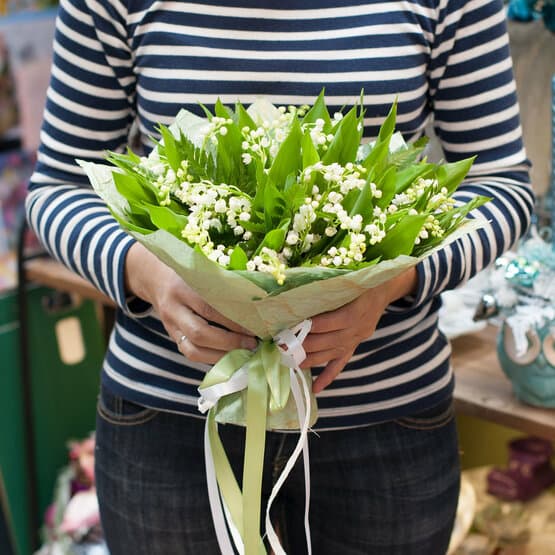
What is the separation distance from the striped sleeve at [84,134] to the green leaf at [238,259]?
0.91 feet

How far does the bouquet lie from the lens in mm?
820

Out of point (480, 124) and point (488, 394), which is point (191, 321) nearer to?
point (480, 124)

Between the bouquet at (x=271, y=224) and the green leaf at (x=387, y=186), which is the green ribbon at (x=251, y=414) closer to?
the bouquet at (x=271, y=224)

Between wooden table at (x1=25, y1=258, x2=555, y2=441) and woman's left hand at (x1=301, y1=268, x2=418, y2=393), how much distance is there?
0.47m

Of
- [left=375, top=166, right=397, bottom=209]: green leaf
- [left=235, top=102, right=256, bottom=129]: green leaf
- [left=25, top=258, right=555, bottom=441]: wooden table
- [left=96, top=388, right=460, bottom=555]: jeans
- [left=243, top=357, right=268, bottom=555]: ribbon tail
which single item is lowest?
[left=25, top=258, right=555, bottom=441]: wooden table

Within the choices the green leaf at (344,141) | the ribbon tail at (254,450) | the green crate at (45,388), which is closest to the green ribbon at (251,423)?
the ribbon tail at (254,450)

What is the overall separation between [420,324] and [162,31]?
0.49 metres

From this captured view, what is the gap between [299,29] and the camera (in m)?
1.08

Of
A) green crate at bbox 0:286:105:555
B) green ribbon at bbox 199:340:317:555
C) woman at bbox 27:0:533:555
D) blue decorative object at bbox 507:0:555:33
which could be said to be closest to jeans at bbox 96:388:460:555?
woman at bbox 27:0:533:555

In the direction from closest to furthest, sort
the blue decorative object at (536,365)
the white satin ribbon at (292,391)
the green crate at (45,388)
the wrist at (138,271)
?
the white satin ribbon at (292,391) < the wrist at (138,271) < the blue decorative object at (536,365) < the green crate at (45,388)

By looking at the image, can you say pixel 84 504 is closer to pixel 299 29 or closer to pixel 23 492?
pixel 23 492

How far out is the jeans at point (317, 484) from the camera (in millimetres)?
1101

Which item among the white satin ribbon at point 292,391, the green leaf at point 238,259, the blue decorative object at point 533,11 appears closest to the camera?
the green leaf at point 238,259

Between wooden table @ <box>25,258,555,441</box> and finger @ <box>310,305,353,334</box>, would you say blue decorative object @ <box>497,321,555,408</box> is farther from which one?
finger @ <box>310,305,353,334</box>
